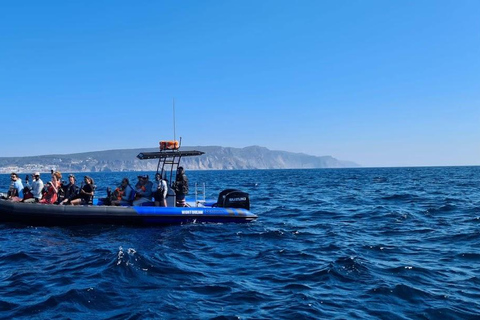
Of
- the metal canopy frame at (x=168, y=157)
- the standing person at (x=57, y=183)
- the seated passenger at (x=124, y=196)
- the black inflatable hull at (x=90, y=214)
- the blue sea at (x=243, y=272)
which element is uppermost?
the metal canopy frame at (x=168, y=157)

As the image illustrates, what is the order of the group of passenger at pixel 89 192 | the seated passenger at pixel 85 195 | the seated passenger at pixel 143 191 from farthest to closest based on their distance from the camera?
the seated passenger at pixel 143 191
the group of passenger at pixel 89 192
the seated passenger at pixel 85 195

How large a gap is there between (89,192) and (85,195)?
178 mm

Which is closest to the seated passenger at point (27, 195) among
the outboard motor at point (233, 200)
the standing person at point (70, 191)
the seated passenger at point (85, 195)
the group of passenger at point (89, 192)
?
the group of passenger at point (89, 192)

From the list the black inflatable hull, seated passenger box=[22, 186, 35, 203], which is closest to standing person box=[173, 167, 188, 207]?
the black inflatable hull

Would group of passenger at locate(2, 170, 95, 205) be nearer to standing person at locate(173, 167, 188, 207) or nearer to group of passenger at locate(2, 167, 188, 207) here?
group of passenger at locate(2, 167, 188, 207)

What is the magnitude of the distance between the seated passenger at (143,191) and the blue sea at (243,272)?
4.42ft

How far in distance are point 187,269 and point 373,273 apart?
3.95 metres

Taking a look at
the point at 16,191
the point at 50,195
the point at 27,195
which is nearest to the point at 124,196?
the point at 50,195

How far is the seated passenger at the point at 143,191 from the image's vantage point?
16.1 metres

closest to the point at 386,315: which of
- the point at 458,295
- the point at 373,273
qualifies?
the point at 458,295

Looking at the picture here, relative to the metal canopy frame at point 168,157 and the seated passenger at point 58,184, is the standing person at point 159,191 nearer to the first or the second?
the metal canopy frame at point 168,157

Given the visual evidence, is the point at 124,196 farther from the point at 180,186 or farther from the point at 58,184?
the point at 58,184

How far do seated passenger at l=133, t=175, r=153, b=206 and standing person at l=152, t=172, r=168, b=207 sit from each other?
312mm

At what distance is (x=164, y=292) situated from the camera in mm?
7613
